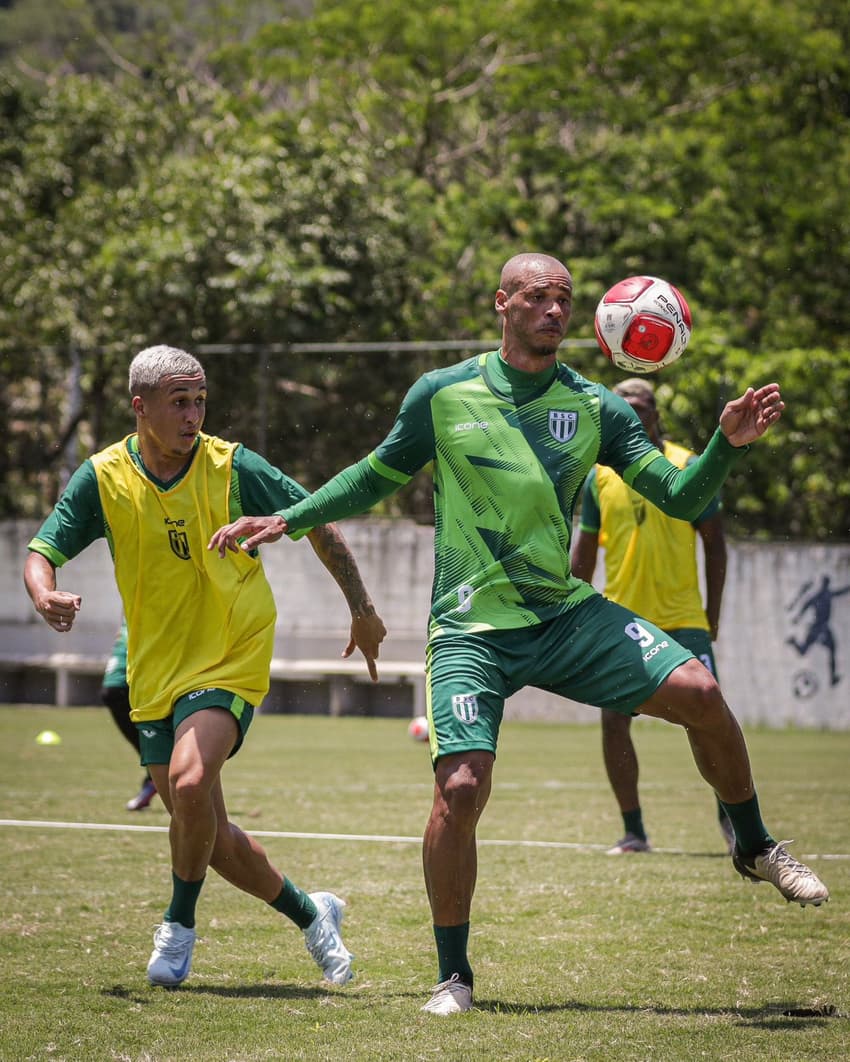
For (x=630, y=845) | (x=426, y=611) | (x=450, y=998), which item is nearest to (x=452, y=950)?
(x=450, y=998)

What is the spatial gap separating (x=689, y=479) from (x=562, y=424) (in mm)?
493

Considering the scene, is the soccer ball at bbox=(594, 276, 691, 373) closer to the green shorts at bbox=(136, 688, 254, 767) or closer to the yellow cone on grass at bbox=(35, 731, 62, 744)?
the green shorts at bbox=(136, 688, 254, 767)

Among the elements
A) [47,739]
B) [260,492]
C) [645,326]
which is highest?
[645,326]

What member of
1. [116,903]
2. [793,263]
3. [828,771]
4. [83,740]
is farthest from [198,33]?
[116,903]

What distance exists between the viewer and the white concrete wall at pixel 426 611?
18266mm

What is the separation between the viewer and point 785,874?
17.4 feet

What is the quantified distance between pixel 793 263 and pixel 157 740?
67.6 feet

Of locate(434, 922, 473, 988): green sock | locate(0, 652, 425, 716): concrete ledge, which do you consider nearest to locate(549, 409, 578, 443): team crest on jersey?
locate(434, 922, 473, 988): green sock

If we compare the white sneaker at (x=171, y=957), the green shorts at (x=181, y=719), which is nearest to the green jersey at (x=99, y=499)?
the green shorts at (x=181, y=719)

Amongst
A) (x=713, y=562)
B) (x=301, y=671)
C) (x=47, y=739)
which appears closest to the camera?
(x=713, y=562)

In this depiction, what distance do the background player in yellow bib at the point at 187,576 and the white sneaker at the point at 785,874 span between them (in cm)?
151

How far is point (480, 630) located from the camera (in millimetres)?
5234

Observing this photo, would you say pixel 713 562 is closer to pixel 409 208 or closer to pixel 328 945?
pixel 328 945

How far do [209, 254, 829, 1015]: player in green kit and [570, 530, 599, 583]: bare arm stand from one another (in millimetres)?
3333
